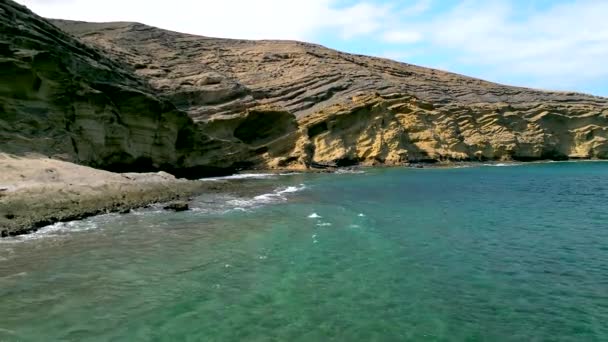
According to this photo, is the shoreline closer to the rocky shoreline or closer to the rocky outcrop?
the rocky shoreline

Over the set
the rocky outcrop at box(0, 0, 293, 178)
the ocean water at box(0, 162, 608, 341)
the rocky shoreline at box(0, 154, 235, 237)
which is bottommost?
the ocean water at box(0, 162, 608, 341)

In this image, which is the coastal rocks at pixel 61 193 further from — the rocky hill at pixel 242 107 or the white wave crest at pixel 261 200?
the rocky hill at pixel 242 107

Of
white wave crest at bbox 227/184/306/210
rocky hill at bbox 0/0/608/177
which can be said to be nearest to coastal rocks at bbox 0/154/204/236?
white wave crest at bbox 227/184/306/210

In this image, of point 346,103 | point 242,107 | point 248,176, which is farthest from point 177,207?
point 346,103

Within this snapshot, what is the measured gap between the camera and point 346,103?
68062 millimetres

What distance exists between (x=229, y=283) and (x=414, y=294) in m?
5.54

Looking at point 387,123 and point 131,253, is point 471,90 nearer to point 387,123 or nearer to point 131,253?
point 387,123

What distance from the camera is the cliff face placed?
5934 centimetres

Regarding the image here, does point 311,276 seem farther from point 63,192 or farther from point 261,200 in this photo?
point 261,200

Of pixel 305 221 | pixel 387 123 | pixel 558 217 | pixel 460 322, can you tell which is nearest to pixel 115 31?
pixel 387 123

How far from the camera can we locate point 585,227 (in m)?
23.4

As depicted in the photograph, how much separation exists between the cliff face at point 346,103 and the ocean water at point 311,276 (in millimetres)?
32106

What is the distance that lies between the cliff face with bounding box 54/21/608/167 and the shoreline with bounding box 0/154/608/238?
22698mm

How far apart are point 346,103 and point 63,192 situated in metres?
47.2
